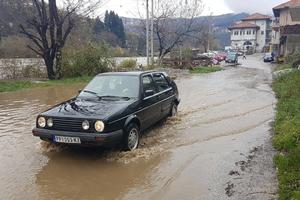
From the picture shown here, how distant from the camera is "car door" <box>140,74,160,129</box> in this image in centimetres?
782

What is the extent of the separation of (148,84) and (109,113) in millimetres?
2143

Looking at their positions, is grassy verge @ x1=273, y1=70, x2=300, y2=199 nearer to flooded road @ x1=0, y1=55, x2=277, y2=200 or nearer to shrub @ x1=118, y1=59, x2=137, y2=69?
flooded road @ x1=0, y1=55, x2=277, y2=200

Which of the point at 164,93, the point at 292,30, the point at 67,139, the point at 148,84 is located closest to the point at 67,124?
the point at 67,139

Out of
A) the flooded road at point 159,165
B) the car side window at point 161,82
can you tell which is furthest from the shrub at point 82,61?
the car side window at point 161,82

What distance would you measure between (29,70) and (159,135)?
1763cm

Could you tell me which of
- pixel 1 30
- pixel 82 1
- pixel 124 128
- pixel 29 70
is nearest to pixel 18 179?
pixel 124 128

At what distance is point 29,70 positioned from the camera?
78.2 feet

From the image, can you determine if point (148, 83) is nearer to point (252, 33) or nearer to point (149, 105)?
point (149, 105)

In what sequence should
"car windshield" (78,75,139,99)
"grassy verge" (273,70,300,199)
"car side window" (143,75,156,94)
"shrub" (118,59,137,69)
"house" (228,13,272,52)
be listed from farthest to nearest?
1. "house" (228,13,272,52)
2. "shrub" (118,59,137,69)
3. "car side window" (143,75,156,94)
4. "car windshield" (78,75,139,99)
5. "grassy verge" (273,70,300,199)

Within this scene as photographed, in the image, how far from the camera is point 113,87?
8.01 m

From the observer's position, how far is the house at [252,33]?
333 ft

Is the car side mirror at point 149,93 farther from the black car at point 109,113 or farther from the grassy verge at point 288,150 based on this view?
the grassy verge at point 288,150

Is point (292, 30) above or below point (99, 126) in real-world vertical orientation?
above

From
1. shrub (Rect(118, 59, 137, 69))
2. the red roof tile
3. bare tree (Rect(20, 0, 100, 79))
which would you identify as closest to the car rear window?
bare tree (Rect(20, 0, 100, 79))
